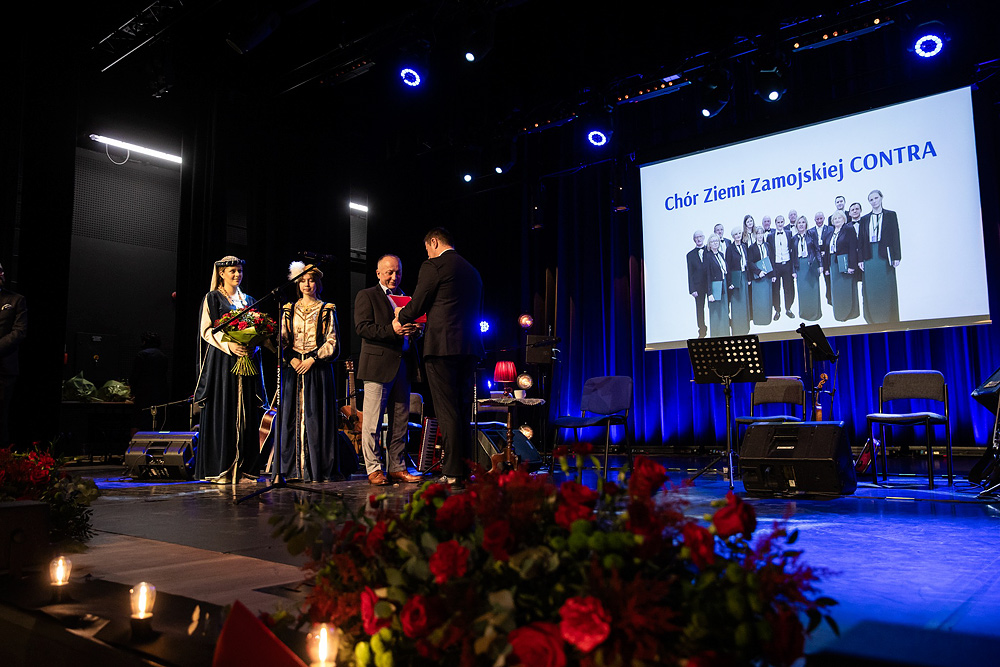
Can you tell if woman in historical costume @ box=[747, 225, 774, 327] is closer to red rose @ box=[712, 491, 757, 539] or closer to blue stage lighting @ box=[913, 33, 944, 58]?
blue stage lighting @ box=[913, 33, 944, 58]

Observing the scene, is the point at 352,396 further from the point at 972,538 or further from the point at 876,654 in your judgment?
the point at 876,654

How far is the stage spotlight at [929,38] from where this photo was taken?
19.5 ft

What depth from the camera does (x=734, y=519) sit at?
825 mm

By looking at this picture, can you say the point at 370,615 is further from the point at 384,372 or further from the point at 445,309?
the point at 384,372

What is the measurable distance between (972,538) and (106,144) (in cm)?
1041

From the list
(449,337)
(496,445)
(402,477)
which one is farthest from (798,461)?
(402,477)

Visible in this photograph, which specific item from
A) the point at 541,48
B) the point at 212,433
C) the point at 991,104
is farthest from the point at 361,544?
the point at 991,104

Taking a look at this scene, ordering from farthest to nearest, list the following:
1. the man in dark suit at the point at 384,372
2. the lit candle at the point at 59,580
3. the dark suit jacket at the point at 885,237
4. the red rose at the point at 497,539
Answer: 1. the dark suit jacket at the point at 885,237
2. the man in dark suit at the point at 384,372
3. the lit candle at the point at 59,580
4. the red rose at the point at 497,539

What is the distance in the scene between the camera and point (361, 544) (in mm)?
1061

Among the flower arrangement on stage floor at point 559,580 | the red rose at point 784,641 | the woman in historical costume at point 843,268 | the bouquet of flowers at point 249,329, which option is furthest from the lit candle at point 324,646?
the woman in historical costume at point 843,268

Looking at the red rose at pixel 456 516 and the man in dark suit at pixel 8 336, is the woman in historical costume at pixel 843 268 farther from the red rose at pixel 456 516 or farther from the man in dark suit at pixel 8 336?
the man in dark suit at pixel 8 336

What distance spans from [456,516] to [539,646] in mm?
246

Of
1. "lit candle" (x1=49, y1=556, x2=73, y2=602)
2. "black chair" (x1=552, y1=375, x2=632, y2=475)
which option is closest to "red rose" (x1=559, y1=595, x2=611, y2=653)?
"lit candle" (x1=49, y1=556, x2=73, y2=602)

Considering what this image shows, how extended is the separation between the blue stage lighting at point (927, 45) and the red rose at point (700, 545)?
6.77m
